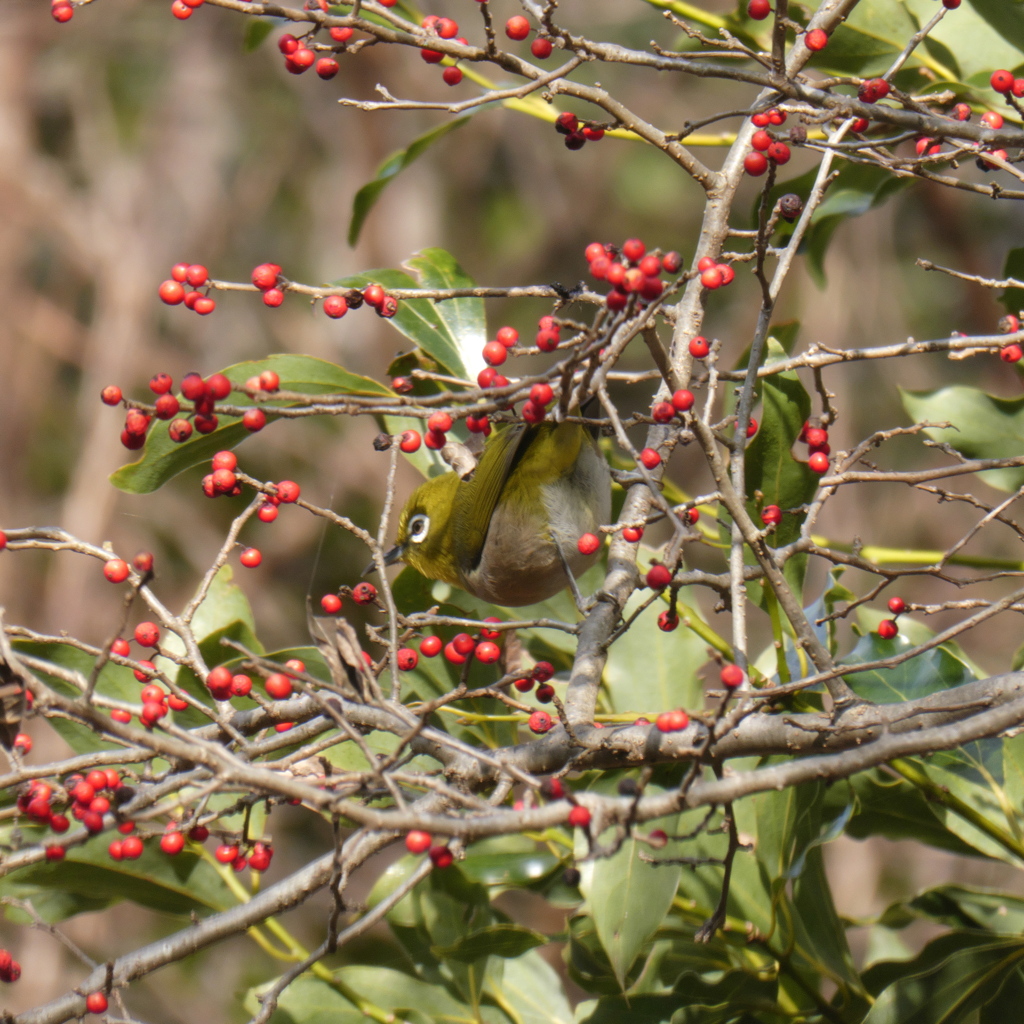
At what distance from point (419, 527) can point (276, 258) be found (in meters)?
8.67

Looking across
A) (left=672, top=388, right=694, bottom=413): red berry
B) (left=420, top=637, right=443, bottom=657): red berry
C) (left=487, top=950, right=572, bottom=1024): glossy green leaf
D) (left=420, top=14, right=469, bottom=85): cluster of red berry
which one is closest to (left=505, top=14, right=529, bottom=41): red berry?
(left=420, top=14, right=469, bottom=85): cluster of red berry

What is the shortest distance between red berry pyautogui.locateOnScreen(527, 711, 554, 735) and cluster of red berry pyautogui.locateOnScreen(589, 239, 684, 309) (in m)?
1.03

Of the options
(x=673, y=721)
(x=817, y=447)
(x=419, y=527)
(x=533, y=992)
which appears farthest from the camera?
(x=419, y=527)

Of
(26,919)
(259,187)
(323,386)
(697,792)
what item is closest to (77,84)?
(259,187)

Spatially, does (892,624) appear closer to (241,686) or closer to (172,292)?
(241,686)

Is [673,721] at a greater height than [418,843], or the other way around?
[673,721]

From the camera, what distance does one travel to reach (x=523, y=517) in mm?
3809

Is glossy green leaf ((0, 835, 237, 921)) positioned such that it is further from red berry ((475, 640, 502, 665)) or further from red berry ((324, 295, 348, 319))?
red berry ((324, 295, 348, 319))

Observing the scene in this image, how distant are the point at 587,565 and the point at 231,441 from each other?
1.45 meters

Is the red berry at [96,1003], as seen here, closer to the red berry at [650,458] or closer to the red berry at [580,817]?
the red berry at [580,817]

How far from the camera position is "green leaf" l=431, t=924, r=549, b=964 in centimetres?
235

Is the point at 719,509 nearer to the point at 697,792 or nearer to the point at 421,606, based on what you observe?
the point at 421,606

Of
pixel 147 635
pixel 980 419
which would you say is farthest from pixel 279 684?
pixel 980 419

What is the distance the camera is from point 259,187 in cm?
1155
